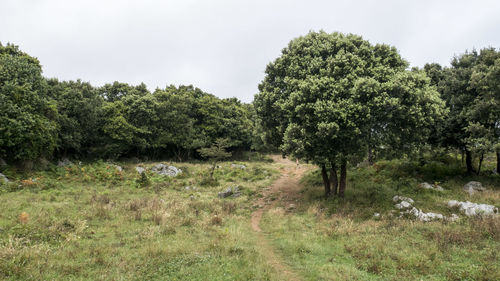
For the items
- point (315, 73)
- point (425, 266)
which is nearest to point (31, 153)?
point (315, 73)

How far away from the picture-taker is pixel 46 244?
11062 mm

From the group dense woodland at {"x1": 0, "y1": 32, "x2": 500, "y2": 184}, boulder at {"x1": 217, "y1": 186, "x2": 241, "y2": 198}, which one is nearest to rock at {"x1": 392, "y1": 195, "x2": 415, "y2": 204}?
dense woodland at {"x1": 0, "y1": 32, "x2": 500, "y2": 184}

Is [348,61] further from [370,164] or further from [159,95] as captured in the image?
[159,95]

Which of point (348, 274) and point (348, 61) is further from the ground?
point (348, 61)

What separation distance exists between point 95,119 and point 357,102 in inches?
1638

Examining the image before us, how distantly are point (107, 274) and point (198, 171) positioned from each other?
95.2 feet

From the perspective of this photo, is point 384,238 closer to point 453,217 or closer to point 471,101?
point 453,217

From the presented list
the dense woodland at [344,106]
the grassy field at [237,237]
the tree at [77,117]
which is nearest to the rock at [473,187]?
the grassy field at [237,237]

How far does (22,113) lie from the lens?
2797 cm

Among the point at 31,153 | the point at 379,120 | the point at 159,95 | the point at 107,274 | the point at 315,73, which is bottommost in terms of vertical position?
the point at 107,274

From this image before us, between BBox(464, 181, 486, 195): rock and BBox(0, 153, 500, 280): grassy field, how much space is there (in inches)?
30.1

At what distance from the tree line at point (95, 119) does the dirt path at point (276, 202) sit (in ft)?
23.1

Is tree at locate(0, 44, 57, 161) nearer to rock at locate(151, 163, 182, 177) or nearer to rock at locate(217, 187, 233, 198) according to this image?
rock at locate(151, 163, 182, 177)

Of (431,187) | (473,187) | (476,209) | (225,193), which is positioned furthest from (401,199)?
(225,193)
